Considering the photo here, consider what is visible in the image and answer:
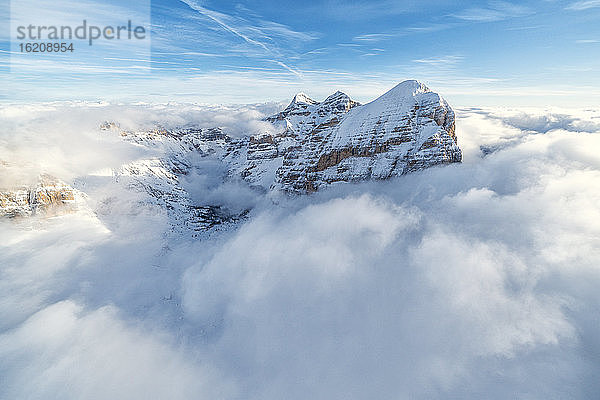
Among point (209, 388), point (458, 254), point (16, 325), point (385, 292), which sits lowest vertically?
point (209, 388)

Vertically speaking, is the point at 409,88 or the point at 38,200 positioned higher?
the point at 409,88

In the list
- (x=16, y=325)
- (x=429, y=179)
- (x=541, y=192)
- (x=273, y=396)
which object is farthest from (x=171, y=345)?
(x=541, y=192)

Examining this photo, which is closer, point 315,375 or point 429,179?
point 315,375

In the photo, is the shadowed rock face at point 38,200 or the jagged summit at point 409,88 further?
the shadowed rock face at point 38,200

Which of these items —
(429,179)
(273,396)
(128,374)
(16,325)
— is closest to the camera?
(273,396)

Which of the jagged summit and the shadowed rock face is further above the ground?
the jagged summit

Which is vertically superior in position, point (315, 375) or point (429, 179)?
point (429, 179)

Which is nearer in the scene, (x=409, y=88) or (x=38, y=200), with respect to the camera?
(x=409, y=88)

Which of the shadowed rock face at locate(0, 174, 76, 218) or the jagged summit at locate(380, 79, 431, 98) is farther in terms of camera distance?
the shadowed rock face at locate(0, 174, 76, 218)

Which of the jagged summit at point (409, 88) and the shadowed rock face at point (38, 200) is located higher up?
the jagged summit at point (409, 88)

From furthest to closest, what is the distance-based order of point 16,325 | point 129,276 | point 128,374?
point 129,276, point 16,325, point 128,374

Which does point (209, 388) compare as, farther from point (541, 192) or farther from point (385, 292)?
point (541, 192)
